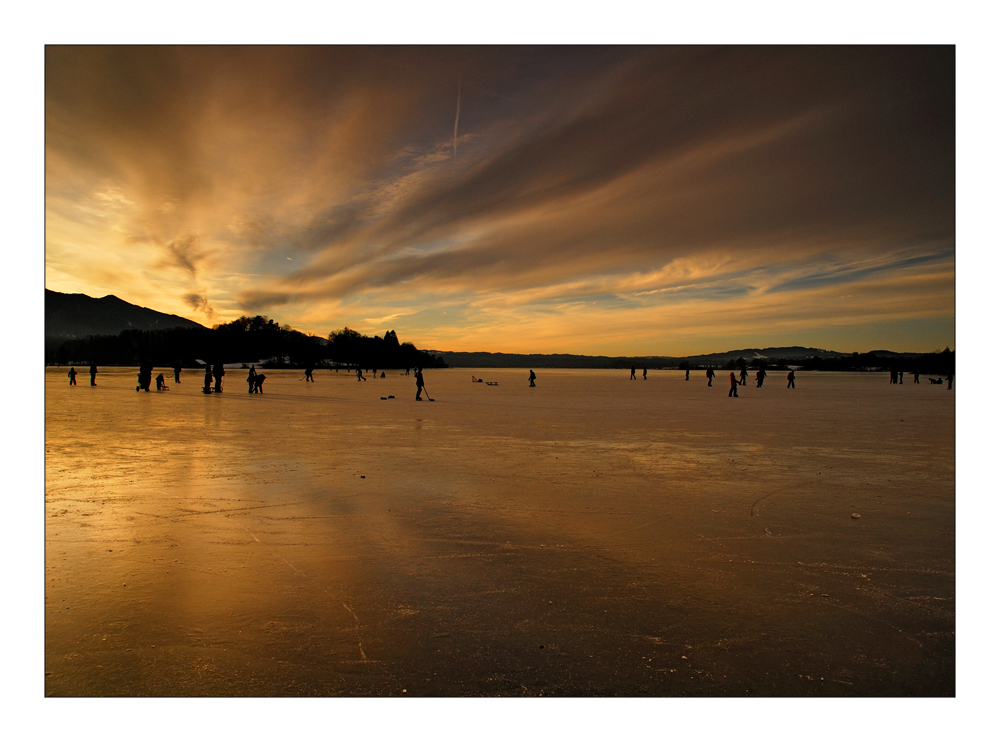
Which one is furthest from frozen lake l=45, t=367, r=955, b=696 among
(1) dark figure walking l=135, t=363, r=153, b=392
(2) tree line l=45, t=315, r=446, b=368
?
(2) tree line l=45, t=315, r=446, b=368

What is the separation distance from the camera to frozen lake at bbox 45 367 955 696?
10.7 feet

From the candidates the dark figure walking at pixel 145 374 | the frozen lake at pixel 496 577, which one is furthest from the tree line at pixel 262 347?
the frozen lake at pixel 496 577

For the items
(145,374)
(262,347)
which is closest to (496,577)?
(145,374)

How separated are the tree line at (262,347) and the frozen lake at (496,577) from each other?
7672 cm

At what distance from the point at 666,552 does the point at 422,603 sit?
8.27ft

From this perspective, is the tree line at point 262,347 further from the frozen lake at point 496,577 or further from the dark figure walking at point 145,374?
the frozen lake at point 496,577

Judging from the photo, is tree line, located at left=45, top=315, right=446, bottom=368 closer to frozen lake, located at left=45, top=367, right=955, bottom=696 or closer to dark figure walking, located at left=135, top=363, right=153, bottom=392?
dark figure walking, located at left=135, top=363, right=153, bottom=392

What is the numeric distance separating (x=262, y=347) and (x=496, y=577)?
15633 centimetres

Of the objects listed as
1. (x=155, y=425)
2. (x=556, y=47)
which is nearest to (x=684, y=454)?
(x=556, y=47)

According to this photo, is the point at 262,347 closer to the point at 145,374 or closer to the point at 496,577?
the point at 145,374

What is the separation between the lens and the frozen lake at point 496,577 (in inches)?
128

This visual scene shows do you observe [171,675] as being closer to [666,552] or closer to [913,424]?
[666,552]

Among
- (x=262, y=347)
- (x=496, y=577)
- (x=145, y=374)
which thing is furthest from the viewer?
(x=262, y=347)

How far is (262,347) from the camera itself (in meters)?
146
